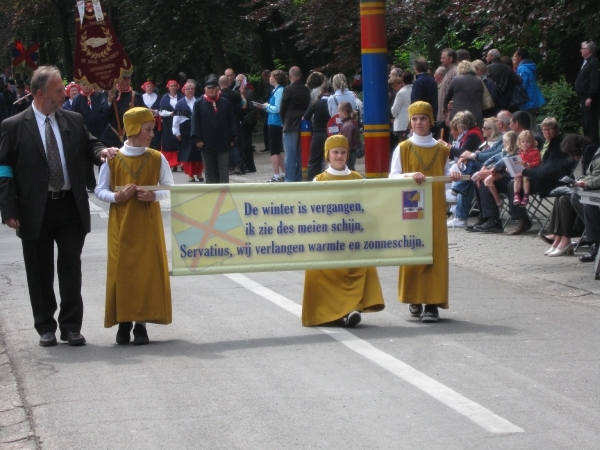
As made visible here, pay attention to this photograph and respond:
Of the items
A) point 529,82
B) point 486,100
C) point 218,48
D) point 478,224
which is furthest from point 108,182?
point 218,48

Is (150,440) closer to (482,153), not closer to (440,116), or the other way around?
(482,153)

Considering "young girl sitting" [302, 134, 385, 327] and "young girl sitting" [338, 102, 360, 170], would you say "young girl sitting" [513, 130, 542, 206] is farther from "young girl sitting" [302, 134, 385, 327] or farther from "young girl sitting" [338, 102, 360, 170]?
"young girl sitting" [302, 134, 385, 327]

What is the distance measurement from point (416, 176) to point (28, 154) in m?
2.99

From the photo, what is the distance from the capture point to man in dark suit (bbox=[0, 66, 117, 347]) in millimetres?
8148

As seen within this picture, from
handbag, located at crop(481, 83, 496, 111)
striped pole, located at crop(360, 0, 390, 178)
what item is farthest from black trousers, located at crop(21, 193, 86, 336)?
handbag, located at crop(481, 83, 496, 111)

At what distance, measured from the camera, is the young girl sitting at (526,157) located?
13750mm

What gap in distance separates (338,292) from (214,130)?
9493 mm

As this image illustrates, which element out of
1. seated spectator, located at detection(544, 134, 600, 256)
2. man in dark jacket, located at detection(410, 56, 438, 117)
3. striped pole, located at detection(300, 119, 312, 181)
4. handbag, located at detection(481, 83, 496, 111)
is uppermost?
man in dark jacket, located at detection(410, 56, 438, 117)

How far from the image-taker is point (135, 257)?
8266 mm

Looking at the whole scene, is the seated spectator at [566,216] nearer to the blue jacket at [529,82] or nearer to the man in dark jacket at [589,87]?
the man in dark jacket at [589,87]

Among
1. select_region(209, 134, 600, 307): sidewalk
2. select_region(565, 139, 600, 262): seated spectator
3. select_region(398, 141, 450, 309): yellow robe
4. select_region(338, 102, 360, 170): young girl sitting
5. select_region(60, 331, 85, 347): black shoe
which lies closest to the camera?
select_region(60, 331, 85, 347): black shoe

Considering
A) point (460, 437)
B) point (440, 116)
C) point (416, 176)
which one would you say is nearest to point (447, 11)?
point (440, 116)

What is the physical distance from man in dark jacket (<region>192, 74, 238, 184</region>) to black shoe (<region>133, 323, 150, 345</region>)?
9701mm

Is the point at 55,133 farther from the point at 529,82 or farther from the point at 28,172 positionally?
the point at 529,82
